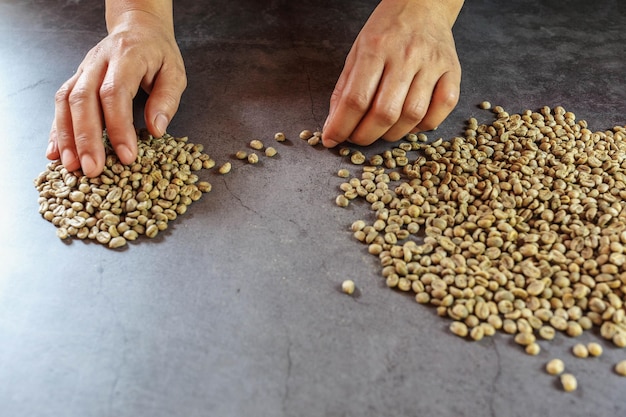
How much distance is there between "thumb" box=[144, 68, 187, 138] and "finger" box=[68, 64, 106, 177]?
0.43 feet

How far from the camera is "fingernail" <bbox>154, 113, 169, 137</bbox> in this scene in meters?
1.58

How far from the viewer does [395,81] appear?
1529mm

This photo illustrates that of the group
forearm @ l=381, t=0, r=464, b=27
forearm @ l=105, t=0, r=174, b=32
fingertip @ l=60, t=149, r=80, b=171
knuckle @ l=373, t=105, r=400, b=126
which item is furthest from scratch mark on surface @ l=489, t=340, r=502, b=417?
forearm @ l=105, t=0, r=174, b=32

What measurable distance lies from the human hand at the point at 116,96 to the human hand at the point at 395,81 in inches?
18.4

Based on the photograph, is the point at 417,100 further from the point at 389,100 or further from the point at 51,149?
the point at 51,149

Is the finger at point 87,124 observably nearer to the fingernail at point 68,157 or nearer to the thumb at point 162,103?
the fingernail at point 68,157

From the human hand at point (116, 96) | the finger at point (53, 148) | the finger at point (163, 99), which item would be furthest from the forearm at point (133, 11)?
the finger at point (53, 148)

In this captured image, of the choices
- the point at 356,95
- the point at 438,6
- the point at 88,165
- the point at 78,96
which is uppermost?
the point at 438,6

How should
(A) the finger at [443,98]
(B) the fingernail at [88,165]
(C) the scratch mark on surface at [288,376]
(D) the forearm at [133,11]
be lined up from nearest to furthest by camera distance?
(C) the scratch mark on surface at [288,376] < (B) the fingernail at [88,165] < (A) the finger at [443,98] < (D) the forearm at [133,11]

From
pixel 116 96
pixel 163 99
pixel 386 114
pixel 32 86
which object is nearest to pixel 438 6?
pixel 386 114

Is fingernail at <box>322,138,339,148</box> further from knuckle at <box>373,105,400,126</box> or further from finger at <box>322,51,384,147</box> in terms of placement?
knuckle at <box>373,105,400,126</box>

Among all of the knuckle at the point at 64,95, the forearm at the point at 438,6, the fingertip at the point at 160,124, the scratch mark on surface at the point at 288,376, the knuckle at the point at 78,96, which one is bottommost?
the scratch mark on surface at the point at 288,376

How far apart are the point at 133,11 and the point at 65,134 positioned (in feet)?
1.55

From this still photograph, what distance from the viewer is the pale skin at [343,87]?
1.51 m
